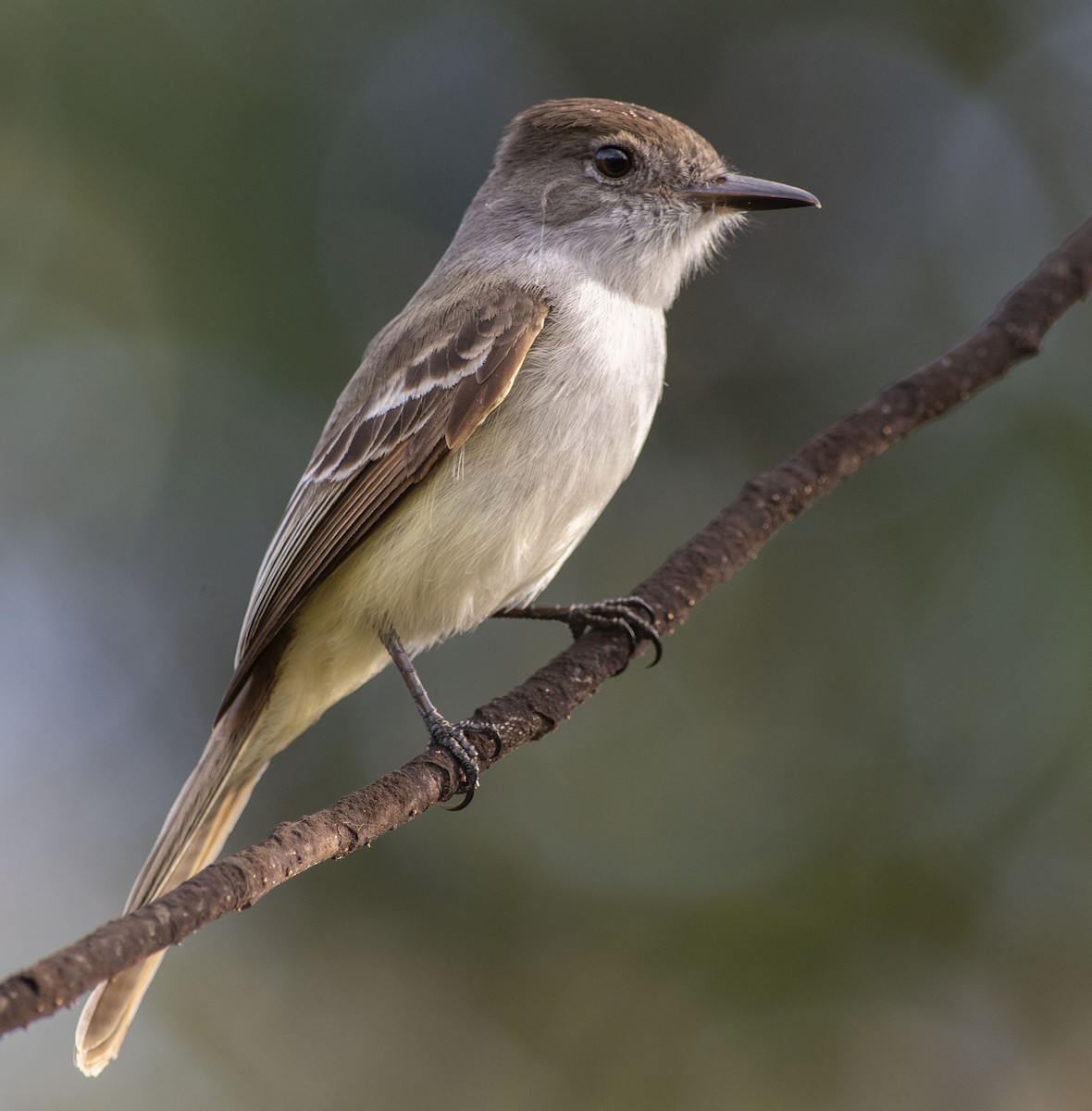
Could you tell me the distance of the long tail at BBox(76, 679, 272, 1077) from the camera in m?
3.16

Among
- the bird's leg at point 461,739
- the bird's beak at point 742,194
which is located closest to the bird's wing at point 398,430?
the bird's leg at point 461,739

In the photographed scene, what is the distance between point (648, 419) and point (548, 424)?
44 cm

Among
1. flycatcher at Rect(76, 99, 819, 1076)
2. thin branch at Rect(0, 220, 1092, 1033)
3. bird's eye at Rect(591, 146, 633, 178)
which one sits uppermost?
bird's eye at Rect(591, 146, 633, 178)

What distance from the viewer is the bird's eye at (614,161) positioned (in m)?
3.94

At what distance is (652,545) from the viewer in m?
5.98

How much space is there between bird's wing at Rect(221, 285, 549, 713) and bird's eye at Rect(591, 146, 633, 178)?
2.03 ft

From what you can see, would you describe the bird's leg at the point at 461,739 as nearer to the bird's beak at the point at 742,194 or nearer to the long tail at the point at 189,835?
the long tail at the point at 189,835

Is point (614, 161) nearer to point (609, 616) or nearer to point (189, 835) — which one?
point (609, 616)

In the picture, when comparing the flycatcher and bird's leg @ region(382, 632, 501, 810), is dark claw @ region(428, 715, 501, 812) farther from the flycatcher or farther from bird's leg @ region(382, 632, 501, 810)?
the flycatcher

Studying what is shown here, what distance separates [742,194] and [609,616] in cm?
142

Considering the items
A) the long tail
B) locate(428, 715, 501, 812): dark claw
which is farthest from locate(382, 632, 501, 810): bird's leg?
the long tail

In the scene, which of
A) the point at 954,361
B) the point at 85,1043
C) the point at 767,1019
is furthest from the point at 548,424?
the point at 767,1019

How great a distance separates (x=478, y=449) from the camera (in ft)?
11.2

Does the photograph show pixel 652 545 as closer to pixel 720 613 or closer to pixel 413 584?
pixel 720 613
